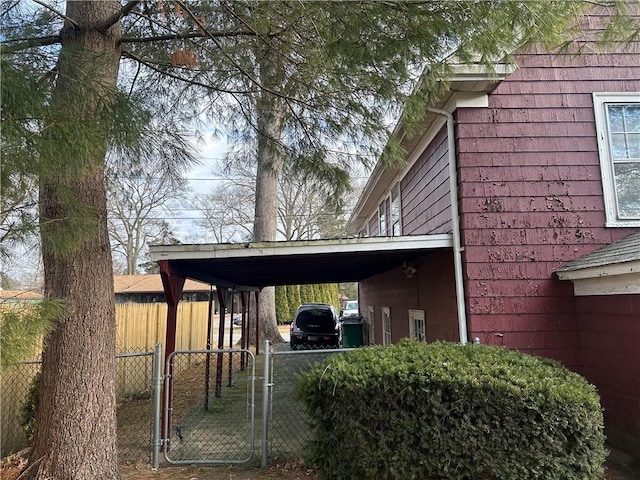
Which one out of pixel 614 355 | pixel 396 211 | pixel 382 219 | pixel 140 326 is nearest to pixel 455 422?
pixel 614 355

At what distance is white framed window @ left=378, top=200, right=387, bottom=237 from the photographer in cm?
1112

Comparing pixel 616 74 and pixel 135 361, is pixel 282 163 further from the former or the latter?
pixel 135 361

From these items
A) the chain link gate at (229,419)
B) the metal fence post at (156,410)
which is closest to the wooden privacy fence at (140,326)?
the chain link gate at (229,419)

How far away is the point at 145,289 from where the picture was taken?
905 inches

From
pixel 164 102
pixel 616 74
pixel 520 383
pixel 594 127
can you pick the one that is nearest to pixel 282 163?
pixel 164 102

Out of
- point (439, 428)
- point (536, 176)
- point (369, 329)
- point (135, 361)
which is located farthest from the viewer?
point (369, 329)

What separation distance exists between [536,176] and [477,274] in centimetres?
144

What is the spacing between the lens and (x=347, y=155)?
482 centimetres

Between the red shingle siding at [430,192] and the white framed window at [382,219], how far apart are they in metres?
2.65

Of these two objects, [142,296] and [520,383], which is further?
[142,296]

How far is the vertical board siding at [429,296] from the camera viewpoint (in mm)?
5560

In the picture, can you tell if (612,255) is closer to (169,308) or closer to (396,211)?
(169,308)

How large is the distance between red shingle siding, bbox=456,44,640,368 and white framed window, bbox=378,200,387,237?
5.75 meters

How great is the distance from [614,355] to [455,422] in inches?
98.5
